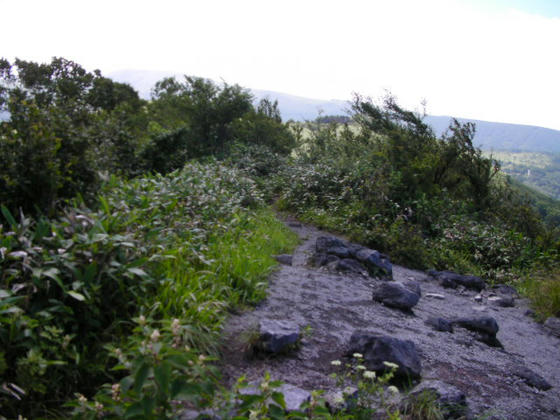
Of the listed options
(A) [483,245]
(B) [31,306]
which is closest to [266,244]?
(B) [31,306]

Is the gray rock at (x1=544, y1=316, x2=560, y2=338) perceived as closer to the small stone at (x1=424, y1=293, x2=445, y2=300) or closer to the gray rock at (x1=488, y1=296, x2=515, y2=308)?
the gray rock at (x1=488, y1=296, x2=515, y2=308)

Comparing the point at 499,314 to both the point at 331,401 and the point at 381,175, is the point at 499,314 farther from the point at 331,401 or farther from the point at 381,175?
the point at 381,175

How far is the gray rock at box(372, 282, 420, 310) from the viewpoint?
443 cm

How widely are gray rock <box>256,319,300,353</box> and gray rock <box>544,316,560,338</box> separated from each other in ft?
12.2

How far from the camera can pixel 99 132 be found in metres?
5.67

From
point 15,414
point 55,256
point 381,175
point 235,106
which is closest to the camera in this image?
point 15,414

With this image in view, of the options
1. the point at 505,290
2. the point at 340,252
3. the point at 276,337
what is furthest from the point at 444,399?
the point at 505,290

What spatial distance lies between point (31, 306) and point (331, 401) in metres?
1.84

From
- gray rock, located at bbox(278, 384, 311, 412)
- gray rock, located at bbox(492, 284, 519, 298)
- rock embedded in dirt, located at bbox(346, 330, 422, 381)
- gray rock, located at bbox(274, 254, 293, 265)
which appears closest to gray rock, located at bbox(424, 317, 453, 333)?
rock embedded in dirt, located at bbox(346, 330, 422, 381)

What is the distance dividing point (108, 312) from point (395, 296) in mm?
2907

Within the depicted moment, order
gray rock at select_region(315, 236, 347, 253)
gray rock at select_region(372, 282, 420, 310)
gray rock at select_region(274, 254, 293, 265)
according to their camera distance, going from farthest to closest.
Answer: gray rock at select_region(315, 236, 347, 253) → gray rock at select_region(274, 254, 293, 265) → gray rock at select_region(372, 282, 420, 310)

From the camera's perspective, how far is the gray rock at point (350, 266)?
5637mm

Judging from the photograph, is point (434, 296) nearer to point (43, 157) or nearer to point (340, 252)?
point (340, 252)

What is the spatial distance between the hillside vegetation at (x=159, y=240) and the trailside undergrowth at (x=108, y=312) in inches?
0.5
